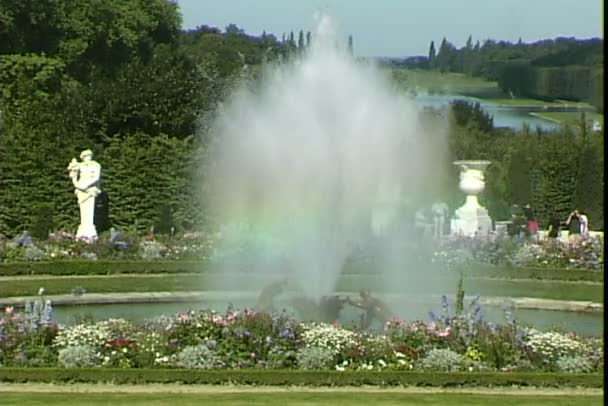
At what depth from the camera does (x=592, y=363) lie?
39.3 feet

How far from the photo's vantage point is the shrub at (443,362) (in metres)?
11.8

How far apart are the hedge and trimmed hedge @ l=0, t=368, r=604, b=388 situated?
31.2 ft

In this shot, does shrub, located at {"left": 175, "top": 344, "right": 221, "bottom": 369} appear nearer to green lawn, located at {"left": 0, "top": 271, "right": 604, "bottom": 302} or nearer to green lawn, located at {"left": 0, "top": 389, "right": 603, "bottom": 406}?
green lawn, located at {"left": 0, "top": 389, "right": 603, "bottom": 406}

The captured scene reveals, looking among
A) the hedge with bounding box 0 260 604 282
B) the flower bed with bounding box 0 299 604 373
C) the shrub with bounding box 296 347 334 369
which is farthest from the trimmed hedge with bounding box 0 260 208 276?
the shrub with bounding box 296 347 334 369

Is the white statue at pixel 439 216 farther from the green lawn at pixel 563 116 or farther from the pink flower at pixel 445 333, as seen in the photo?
the pink flower at pixel 445 333

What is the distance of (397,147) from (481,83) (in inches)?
702

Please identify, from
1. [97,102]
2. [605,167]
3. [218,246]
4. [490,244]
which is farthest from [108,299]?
[97,102]

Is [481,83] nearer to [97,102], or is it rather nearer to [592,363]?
[97,102]

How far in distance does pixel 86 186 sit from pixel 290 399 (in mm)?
16058

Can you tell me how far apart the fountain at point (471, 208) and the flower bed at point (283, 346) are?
14.7 metres

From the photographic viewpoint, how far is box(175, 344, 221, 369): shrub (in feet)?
38.3

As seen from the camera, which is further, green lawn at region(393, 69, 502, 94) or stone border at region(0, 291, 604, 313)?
green lawn at region(393, 69, 502, 94)

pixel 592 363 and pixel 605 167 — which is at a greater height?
pixel 605 167

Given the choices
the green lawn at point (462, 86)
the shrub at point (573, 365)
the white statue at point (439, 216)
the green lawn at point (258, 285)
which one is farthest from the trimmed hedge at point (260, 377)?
the green lawn at point (462, 86)
